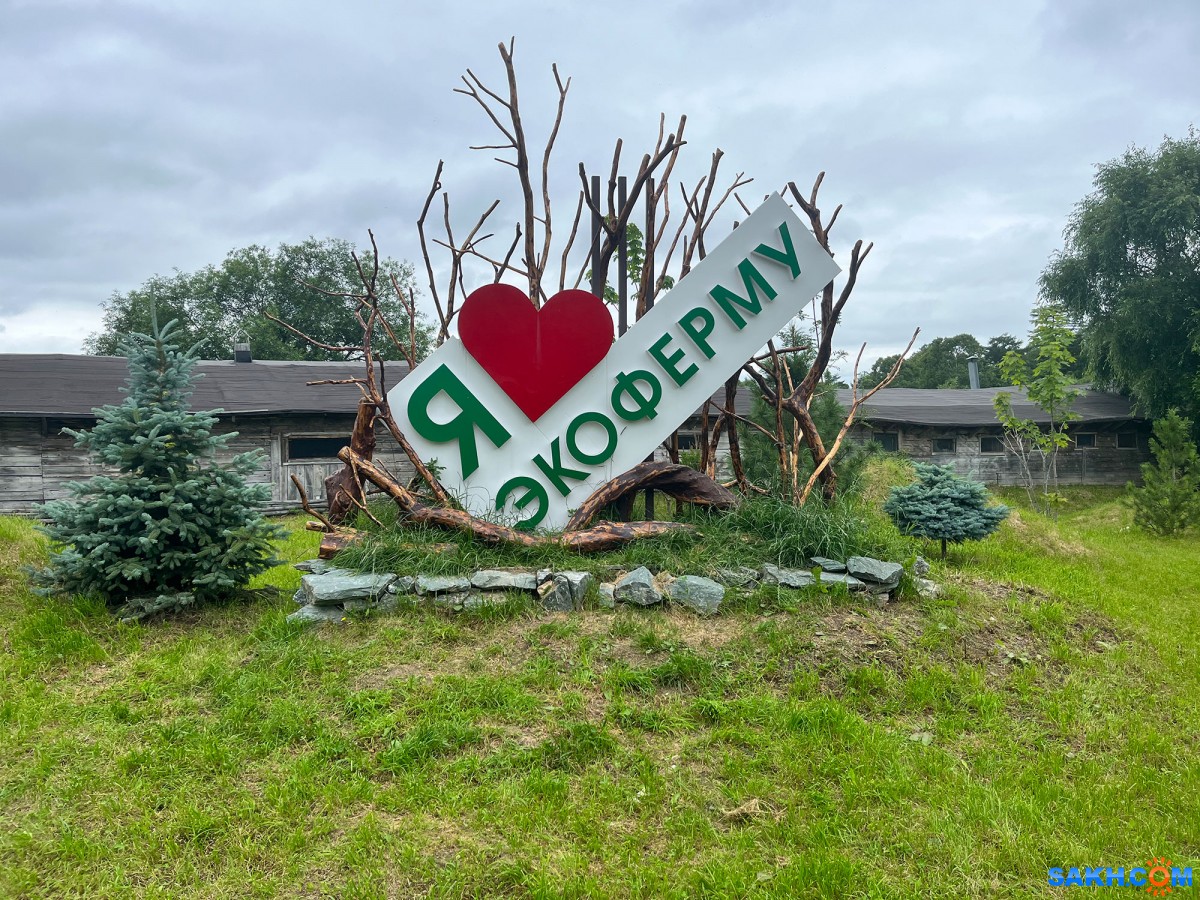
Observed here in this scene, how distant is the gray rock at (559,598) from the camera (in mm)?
5105

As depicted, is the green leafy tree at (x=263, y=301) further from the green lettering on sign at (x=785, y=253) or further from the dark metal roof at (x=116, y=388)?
the green lettering on sign at (x=785, y=253)

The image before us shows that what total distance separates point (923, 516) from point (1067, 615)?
72.5 inches

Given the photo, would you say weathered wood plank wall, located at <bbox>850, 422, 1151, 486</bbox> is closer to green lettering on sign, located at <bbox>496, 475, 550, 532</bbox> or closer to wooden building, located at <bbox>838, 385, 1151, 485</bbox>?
wooden building, located at <bbox>838, 385, 1151, 485</bbox>

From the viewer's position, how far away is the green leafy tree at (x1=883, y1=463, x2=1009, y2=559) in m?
7.46

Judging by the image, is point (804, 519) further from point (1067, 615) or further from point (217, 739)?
point (217, 739)

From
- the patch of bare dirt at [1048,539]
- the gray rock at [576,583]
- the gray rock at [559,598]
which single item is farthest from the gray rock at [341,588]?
the patch of bare dirt at [1048,539]

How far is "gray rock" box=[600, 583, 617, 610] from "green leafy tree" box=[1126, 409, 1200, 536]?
1147 centimetres

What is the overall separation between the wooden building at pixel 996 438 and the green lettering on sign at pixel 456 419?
586 inches

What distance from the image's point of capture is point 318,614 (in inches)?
198

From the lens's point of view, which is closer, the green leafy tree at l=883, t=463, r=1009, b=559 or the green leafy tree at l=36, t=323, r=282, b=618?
the green leafy tree at l=36, t=323, r=282, b=618

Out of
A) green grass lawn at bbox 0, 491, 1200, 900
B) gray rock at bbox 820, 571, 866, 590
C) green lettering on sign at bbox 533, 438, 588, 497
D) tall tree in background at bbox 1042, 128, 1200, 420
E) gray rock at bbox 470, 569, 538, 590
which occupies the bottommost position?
green grass lawn at bbox 0, 491, 1200, 900

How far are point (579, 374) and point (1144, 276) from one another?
68.6ft

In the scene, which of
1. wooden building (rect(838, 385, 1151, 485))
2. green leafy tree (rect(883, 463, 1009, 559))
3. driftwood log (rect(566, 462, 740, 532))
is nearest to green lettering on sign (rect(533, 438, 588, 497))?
driftwood log (rect(566, 462, 740, 532))

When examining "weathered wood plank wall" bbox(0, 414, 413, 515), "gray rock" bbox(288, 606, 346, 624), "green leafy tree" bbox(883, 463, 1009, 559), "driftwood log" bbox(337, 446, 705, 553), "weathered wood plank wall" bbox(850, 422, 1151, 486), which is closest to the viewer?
"gray rock" bbox(288, 606, 346, 624)
